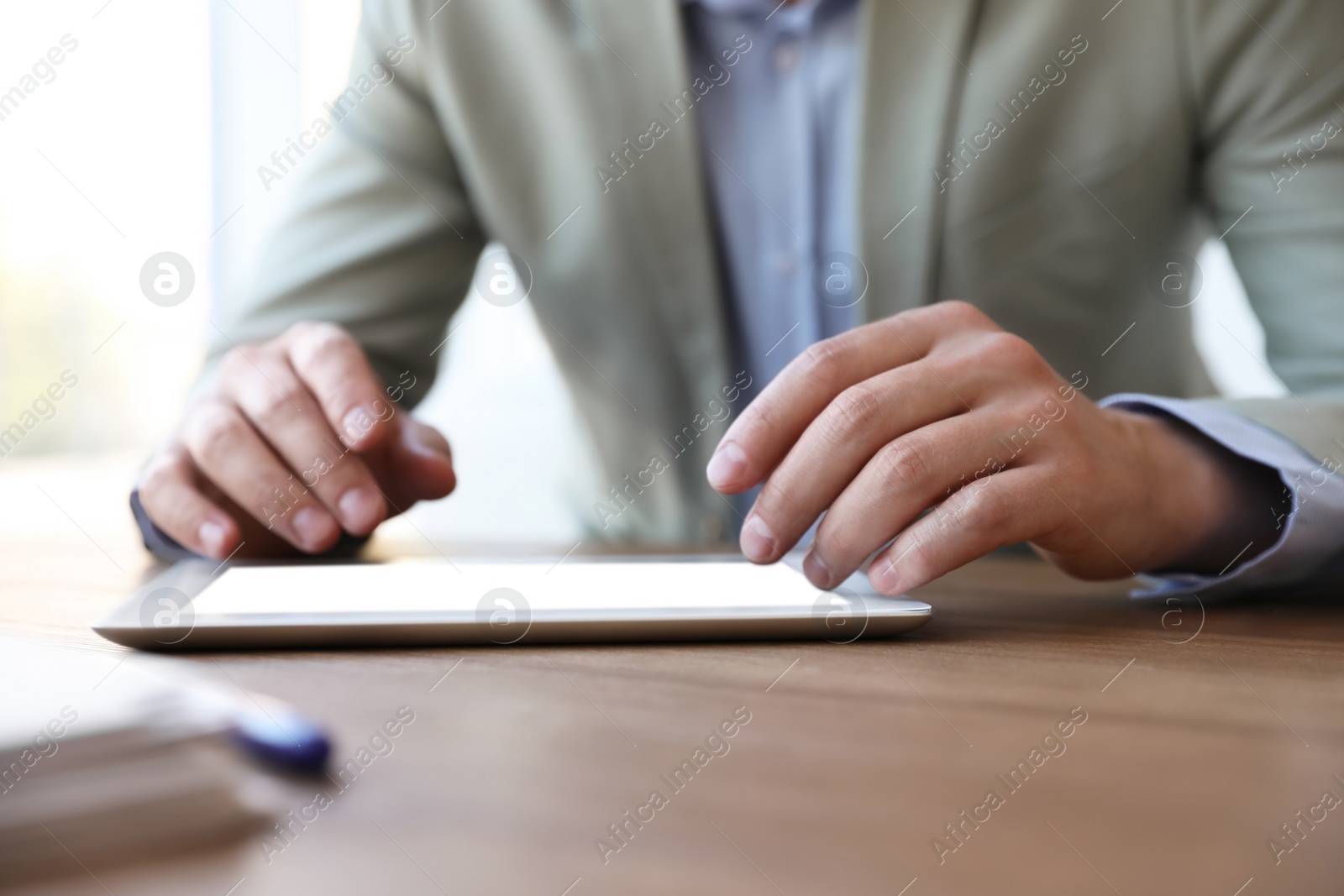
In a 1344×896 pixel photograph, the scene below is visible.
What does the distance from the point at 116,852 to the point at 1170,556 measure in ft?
1.86

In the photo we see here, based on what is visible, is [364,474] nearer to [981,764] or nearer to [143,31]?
[981,764]

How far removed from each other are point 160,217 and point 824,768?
2.52 m

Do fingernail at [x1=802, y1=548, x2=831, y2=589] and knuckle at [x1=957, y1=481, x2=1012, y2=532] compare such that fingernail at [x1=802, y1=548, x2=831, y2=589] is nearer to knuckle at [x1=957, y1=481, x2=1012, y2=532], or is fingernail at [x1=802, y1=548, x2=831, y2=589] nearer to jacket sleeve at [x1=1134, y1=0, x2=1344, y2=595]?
knuckle at [x1=957, y1=481, x2=1012, y2=532]

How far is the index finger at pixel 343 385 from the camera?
628 mm

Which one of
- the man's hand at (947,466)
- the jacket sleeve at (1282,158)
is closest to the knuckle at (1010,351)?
the man's hand at (947,466)

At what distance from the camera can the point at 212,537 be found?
0.62 meters

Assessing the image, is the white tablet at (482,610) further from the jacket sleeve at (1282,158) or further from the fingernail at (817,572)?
the jacket sleeve at (1282,158)

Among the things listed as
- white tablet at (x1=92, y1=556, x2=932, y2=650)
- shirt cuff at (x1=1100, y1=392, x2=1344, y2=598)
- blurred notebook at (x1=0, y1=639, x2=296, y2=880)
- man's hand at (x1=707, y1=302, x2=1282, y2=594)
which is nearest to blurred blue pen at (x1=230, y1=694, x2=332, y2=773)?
blurred notebook at (x1=0, y1=639, x2=296, y2=880)

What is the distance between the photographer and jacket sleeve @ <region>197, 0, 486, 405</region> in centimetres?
99

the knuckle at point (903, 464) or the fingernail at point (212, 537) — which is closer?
the knuckle at point (903, 464)

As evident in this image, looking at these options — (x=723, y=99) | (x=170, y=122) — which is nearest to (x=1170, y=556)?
(x=723, y=99)

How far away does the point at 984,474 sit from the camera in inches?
19.8

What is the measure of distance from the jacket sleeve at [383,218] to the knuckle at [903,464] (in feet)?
2.24

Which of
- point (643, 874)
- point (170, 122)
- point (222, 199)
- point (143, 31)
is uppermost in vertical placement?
point (143, 31)
